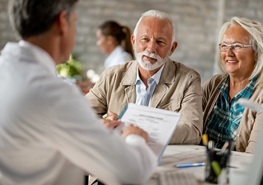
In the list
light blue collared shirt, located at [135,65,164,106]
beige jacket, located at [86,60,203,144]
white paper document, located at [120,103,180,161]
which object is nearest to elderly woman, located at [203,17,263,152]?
beige jacket, located at [86,60,203,144]

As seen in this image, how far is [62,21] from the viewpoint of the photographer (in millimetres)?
1284

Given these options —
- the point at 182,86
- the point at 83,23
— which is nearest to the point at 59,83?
the point at 182,86

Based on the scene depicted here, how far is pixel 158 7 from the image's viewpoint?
5.91 m

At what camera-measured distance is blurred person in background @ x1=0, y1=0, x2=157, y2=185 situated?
120 centimetres

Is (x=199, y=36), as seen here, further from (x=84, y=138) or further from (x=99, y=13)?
(x=84, y=138)

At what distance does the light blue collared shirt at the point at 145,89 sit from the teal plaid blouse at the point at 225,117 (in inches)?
14.1


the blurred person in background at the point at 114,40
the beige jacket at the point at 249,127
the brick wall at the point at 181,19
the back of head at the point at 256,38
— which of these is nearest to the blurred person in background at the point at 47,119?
the beige jacket at the point at 249,127

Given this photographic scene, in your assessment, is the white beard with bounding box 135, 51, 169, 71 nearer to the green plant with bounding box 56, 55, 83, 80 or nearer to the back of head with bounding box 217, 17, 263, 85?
the back of head with bounding box 217, 17, 263, 85

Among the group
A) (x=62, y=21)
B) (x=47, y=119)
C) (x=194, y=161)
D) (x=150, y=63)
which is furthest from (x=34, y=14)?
(x=150, y=63)

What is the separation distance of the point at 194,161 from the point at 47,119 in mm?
725

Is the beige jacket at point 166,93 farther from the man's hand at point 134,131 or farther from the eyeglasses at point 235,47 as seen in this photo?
the man's hand at point 134,131

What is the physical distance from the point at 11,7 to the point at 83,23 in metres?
4.53

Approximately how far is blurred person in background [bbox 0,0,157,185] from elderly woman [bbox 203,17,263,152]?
1101 millimetres

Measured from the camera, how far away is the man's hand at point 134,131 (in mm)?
1460
